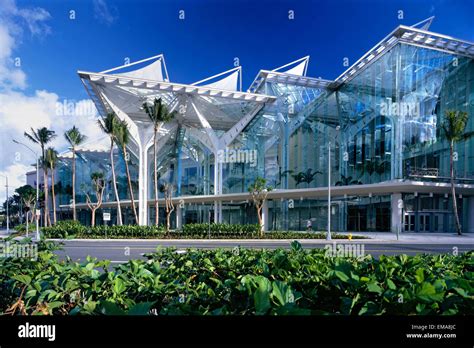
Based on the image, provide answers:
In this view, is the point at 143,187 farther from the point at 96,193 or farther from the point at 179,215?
the point at 96,193

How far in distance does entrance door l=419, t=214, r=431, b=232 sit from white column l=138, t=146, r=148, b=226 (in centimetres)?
2991

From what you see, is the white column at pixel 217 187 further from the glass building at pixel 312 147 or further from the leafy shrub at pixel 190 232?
the leafy shrub at pixel 190 232

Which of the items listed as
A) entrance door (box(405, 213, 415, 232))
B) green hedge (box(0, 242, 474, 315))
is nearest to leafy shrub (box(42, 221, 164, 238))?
green hedge (box(0, 242, 474, 315))

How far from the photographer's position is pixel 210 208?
129 ft

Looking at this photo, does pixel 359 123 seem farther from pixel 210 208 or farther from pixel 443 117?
pixel 210 208

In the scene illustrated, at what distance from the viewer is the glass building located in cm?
2534

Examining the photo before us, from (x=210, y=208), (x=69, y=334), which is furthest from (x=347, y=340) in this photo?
(x=210, y=208)

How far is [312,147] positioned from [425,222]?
1355 centimetres

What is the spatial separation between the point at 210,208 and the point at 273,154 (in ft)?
37.0

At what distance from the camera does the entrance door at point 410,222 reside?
2802cm

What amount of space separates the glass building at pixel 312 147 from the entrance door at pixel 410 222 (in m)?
0.11

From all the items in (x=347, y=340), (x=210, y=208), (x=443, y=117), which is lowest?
(x=210, y=208)

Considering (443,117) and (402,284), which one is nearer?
(402,284)

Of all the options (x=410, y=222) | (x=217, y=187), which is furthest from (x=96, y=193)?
(x=410, y=222)
